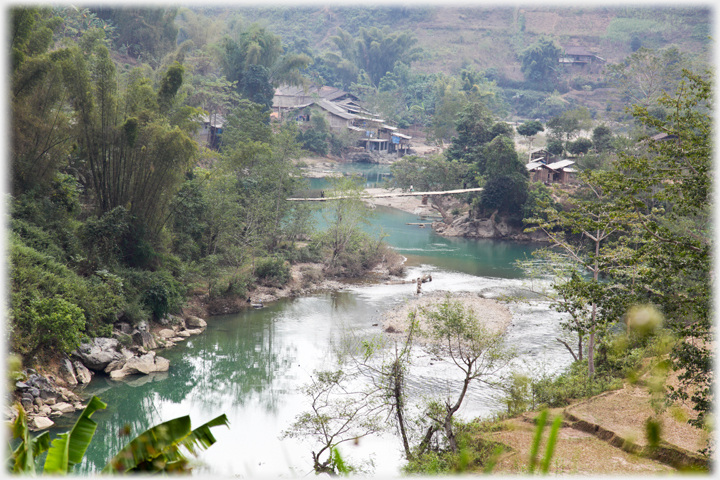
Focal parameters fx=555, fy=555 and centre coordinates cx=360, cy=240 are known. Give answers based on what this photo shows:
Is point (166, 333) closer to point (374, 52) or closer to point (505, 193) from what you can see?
point (505, 193)

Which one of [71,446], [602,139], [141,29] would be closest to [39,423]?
[71,446]

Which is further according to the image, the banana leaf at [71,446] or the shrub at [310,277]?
the shrub at [310,277]

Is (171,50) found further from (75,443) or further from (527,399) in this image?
(75,443)

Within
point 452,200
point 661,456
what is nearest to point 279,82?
point 452,200

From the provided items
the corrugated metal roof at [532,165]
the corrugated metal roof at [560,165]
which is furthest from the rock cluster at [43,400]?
the corrugated metal roof at [560,165]

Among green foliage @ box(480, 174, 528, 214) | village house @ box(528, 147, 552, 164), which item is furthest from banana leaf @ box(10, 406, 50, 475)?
village house @ box(528, 147, 552, 164)

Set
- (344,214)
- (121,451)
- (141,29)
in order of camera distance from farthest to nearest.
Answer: (141,29)
(344,214)
(121,451)

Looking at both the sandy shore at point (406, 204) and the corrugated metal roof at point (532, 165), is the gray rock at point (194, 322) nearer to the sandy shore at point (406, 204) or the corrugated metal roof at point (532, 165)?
the sandy shore at point (406, 204)
